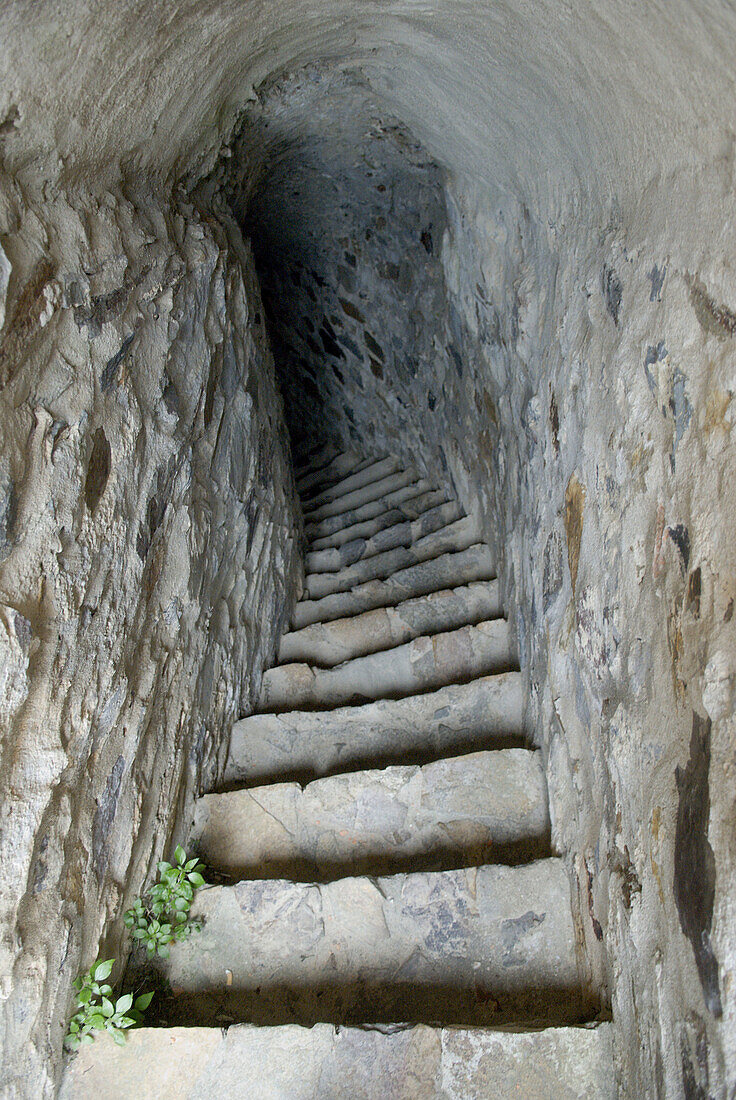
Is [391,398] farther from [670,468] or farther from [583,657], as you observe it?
[670,468]

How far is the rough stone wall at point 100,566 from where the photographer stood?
Answer: 1074 mm

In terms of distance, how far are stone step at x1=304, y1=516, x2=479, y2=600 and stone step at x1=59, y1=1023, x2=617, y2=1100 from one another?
1.69 m

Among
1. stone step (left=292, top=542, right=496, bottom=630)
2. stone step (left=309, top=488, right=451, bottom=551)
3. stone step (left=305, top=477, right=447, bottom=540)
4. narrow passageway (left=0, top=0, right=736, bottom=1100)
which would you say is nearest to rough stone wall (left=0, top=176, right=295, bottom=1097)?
narrow passageway (left=0, top=0, right=736, bottom=1100)

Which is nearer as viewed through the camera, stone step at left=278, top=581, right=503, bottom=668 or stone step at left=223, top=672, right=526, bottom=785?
stone step at left=223, top=672, right=526, bottom=785

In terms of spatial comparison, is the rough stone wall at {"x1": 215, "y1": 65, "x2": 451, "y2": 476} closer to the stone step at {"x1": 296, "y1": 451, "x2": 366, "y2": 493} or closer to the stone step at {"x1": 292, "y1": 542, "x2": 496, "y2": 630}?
the stone step at {"x1": 296, "y1": 451, "x2": 366, "y2": 493}

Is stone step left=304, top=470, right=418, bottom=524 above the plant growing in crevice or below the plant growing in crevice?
above

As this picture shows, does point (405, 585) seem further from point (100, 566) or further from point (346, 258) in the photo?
point (346, 258)

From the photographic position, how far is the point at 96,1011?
1208 millimetres

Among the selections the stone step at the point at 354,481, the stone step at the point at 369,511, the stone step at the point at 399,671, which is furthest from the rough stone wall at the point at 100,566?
the stone step at the point at 354,481

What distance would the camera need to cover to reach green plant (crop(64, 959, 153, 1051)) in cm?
120

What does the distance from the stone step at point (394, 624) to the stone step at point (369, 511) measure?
0.82m

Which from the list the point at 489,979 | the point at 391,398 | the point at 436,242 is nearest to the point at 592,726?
the point at 489,979

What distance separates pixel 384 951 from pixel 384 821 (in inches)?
12.5

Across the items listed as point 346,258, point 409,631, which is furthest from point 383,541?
point 346,258
